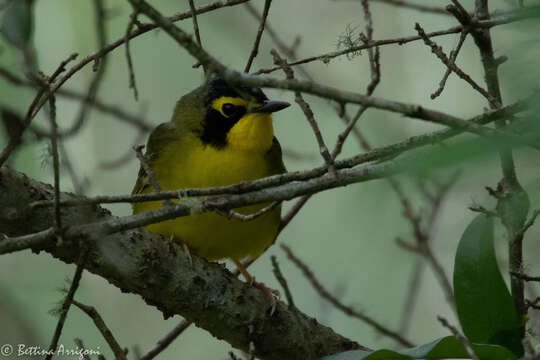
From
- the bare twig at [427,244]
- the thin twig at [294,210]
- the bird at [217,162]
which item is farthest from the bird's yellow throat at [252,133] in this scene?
the bare twig at [427,244]

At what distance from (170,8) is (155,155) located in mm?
2889

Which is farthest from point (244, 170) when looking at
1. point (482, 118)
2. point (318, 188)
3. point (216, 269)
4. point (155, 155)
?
point (482, 118)

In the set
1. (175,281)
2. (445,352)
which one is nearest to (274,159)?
(175,281)

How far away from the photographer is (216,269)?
3.87m

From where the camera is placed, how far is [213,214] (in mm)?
4492

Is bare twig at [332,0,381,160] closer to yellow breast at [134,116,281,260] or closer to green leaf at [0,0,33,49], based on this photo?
green leaf at [0,0,33,49]

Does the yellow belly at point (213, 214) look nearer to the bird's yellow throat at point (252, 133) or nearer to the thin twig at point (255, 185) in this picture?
the bird's yellow throat at point (252, 133)

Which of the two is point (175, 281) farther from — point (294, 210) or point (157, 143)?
point (157, 143)

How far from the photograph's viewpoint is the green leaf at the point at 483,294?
3.04 m

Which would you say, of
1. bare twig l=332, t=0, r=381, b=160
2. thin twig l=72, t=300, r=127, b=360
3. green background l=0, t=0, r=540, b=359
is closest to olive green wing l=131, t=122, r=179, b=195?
green background l=0, t=0, r=540, b=359

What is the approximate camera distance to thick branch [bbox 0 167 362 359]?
10.2ft

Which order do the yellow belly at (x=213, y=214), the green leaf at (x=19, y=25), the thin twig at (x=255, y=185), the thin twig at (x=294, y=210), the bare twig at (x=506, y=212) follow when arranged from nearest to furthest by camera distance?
1. the green leaf at (x=19, y=25)
2. the thin twig at (x=255, y=185)
3. the bare twig at (x=506, y=212)
4. the thin twig at (x=294, y=210)
5. the yellow belly at (x=213, y=214)

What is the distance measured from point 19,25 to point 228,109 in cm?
330

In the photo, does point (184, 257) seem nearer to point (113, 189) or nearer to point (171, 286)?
point (171, 286)
